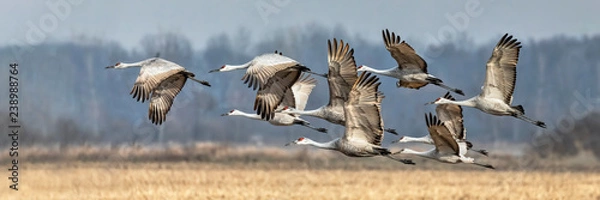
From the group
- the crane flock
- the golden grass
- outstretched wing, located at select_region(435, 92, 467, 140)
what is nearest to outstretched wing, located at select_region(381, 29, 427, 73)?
the crane flock

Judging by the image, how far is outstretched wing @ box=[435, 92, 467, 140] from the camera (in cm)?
1548

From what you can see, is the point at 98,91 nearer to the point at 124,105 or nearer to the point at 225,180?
the point at 124,105

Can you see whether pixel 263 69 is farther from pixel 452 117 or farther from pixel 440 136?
pixel 452 117

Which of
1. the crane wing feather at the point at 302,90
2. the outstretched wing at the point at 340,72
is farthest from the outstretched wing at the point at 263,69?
the crane wing feather at the point at 302,90

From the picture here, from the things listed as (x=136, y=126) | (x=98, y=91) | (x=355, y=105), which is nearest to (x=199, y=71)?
(x=98, y=91)

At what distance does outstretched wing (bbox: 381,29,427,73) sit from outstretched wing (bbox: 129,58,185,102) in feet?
6.55

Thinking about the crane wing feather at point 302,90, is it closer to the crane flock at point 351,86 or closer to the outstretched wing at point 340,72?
the crane flock at point 351,86

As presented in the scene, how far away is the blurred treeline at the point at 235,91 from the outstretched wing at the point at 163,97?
7948 mm

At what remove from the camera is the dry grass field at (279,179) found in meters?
18.6

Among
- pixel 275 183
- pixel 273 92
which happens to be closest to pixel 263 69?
pixel 273 92

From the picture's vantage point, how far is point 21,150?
20375mm

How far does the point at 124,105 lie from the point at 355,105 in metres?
15.3

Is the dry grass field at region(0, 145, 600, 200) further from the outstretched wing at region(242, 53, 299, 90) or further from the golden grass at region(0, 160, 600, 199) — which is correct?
the outstretched wing at region(242, 53, 299, 90)

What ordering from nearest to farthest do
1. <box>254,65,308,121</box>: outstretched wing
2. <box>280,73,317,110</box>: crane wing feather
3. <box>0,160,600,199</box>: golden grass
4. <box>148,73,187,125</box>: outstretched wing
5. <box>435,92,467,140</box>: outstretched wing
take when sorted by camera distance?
1. <box>254,65,308,121</box>: outstretched wing
2. <box>148,73,187,125</box>: outstretched wing
3. <box>435,92,467,140</box>: outstretched wing
4. <box>280,73,317,110</box>: crane wing feather
5. <box>0,160,600,199</box>: golden grass
